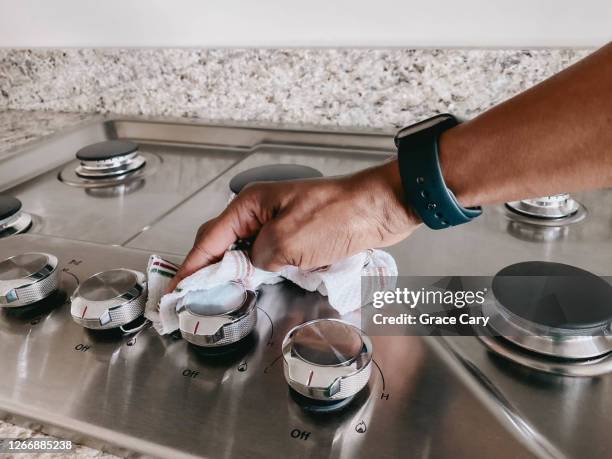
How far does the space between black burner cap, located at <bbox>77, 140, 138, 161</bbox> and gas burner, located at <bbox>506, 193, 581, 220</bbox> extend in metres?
0.61

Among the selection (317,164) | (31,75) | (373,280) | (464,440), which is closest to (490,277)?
(373,280)

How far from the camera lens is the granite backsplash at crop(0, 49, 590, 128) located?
843 millimetres

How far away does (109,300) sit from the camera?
1.58 feet

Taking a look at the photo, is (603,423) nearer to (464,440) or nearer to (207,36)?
(464,440)

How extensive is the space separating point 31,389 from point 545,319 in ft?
1.34

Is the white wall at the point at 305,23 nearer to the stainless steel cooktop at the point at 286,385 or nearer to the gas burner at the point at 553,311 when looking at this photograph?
the stainless steel cooktop at the point at 286,385

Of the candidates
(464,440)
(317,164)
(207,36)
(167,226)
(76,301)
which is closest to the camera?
(464,440)

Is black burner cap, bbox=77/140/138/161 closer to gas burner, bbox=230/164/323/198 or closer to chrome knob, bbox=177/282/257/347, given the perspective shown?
gas burner, bbox=230/164/323/198

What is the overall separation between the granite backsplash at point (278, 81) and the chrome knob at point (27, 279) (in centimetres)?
53

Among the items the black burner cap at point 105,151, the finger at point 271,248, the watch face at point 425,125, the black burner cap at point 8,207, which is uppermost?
the watch face at point 425,125

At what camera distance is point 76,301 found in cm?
48

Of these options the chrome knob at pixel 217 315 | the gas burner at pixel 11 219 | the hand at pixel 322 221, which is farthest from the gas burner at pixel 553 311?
the gas burner at pixel 11 219

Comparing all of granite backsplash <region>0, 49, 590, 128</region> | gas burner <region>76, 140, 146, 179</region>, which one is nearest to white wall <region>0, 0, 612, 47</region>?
granite backsplash <region>0, 49, 590, 128</region>

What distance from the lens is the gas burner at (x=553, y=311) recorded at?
434 millimetres
